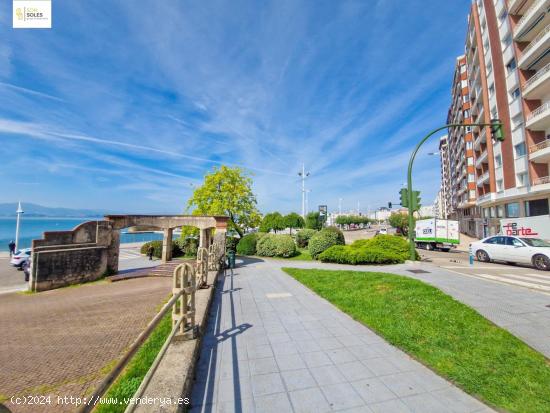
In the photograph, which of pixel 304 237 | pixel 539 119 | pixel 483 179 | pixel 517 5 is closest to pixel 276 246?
pixel 304 237

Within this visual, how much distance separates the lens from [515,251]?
43.1 feet

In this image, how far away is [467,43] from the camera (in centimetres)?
3375

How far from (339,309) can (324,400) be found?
3626mm

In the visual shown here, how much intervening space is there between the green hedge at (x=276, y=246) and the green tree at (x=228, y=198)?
3.57 meters

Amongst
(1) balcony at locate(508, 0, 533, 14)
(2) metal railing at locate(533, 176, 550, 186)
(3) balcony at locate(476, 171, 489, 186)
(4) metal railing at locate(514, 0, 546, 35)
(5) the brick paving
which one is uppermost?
(1) balcony at locate(508, 0, 533, 14)

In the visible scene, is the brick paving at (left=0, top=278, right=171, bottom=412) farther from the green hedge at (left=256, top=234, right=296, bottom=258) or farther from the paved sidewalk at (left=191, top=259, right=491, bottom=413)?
the green hedge at (left=256, top=234, right=296, bottom=258)

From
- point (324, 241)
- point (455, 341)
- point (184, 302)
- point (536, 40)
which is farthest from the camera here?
point (536, 40)

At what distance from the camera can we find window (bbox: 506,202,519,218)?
23469 millimetres

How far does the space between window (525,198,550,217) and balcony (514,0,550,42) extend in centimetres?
1390

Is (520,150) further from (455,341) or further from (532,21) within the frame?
(455,341)

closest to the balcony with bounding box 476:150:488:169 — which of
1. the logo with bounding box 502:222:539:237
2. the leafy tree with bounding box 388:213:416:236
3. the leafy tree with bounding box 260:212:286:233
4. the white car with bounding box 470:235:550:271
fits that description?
the logo with bounding box 502:222:539:237

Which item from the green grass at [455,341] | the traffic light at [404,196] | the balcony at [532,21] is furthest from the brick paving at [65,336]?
the balcony at [532,21]

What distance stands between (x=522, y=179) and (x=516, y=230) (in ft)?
15.5

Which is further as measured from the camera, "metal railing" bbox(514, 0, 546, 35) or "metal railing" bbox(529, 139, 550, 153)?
"metal railing" bbox(529, 139, 550, 153)
